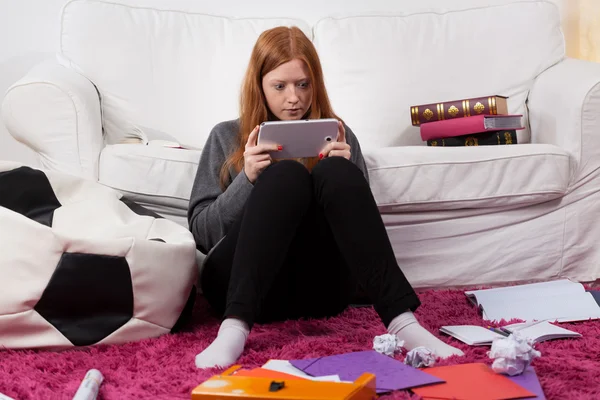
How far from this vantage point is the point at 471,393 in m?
1.07

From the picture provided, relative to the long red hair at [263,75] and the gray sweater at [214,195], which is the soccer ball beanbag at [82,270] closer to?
the gray sweater at [214,195]

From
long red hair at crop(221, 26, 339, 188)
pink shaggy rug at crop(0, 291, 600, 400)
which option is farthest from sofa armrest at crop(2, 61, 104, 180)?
pink shaggy rug at crop(0, 291, 600, 400)

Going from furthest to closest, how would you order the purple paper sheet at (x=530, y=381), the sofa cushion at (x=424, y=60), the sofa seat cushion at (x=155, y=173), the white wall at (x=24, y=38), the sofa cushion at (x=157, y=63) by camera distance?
1. the white wall at (x=24, y=38)
2. the sofa cushion at (x=424, y=60)
3. the sofa cushion at (x=157, y=63)
4. the sofa seat cushion at (x=155, y=173)
5. the purple paper sheet at (x=530, y=381)

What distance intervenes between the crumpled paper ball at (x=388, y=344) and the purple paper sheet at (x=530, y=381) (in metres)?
0.20

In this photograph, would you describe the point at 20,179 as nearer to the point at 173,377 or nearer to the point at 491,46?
the point at 173,377

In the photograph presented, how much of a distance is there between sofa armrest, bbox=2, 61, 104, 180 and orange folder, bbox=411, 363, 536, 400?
41.5 inches

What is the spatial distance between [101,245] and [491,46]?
1.59 meters

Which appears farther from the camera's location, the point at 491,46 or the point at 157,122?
the point at 491,46

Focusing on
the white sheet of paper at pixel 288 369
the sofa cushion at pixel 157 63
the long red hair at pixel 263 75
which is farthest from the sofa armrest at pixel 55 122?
the white sheet of paper at pixel 288 369

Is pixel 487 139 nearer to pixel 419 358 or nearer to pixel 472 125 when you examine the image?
pixel 472 125

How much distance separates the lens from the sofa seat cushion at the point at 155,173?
177 cm

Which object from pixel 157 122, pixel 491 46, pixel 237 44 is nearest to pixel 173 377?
Answer: pixel 157 122

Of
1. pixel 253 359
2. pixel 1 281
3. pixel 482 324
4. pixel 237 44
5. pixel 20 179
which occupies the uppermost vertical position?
pixel 237 44

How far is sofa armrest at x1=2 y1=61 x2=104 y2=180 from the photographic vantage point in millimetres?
1835
